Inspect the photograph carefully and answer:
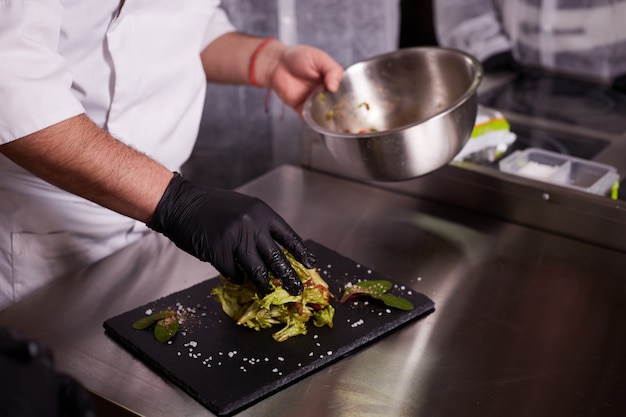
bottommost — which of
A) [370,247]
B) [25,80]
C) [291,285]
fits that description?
[370,247]

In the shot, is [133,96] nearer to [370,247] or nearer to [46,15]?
[46,15]

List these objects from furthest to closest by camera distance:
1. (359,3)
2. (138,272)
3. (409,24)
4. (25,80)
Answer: (409,24), (359,3), (138,272), (25,80)

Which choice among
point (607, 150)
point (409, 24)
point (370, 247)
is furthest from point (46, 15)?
point (409, 24)

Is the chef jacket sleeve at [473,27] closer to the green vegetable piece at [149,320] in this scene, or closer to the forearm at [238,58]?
the forearm at [238,58]

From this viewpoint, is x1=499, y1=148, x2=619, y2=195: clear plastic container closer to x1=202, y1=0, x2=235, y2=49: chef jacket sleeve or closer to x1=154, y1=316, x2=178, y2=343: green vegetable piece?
x1=202, y1=0, x2=235, y2=49: chef jacket sleeve

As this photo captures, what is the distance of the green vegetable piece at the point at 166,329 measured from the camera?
1.48 meters

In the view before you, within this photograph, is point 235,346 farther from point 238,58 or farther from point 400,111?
point 238,58

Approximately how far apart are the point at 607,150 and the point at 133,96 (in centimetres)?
137

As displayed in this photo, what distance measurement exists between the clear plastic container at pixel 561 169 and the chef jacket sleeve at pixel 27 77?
1.15 meters

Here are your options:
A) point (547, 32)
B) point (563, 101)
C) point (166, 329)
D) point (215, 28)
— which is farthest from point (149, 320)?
point (547, 32)

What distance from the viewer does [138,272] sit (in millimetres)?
1767

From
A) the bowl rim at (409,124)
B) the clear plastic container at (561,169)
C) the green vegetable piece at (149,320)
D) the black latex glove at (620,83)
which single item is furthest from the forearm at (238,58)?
the black latex glove at (620,83)

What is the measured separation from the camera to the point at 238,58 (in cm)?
219

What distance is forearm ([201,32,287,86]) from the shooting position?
2.15m
